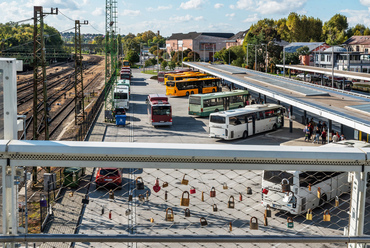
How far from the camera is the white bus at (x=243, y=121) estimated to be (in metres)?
21.6

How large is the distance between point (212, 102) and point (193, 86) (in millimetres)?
10423

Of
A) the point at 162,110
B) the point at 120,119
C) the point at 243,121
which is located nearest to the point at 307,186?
the point at 243,121

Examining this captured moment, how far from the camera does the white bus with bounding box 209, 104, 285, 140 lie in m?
21.6

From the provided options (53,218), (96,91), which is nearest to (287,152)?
(53,218)

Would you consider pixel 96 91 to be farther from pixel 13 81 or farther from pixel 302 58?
pixel 13 81

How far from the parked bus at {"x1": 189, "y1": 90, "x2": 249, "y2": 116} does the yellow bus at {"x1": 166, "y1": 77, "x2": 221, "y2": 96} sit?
28.1 feet

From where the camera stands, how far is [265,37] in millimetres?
65062

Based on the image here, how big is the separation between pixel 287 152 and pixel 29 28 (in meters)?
93.9

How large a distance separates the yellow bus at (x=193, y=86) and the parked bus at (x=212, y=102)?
8573mm

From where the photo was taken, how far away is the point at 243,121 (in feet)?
73.2

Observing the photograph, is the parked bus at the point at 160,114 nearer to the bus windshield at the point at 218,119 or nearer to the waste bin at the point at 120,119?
the waste bin at the point at 120,119

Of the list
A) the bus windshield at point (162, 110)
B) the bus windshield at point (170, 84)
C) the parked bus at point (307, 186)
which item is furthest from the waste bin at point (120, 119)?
the parked bus at point (307, 186)

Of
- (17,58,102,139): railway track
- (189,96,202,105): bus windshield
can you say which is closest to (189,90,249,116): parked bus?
(189,96,202,105): bus windshield

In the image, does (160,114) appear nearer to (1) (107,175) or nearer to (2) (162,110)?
(2) (162,110)
